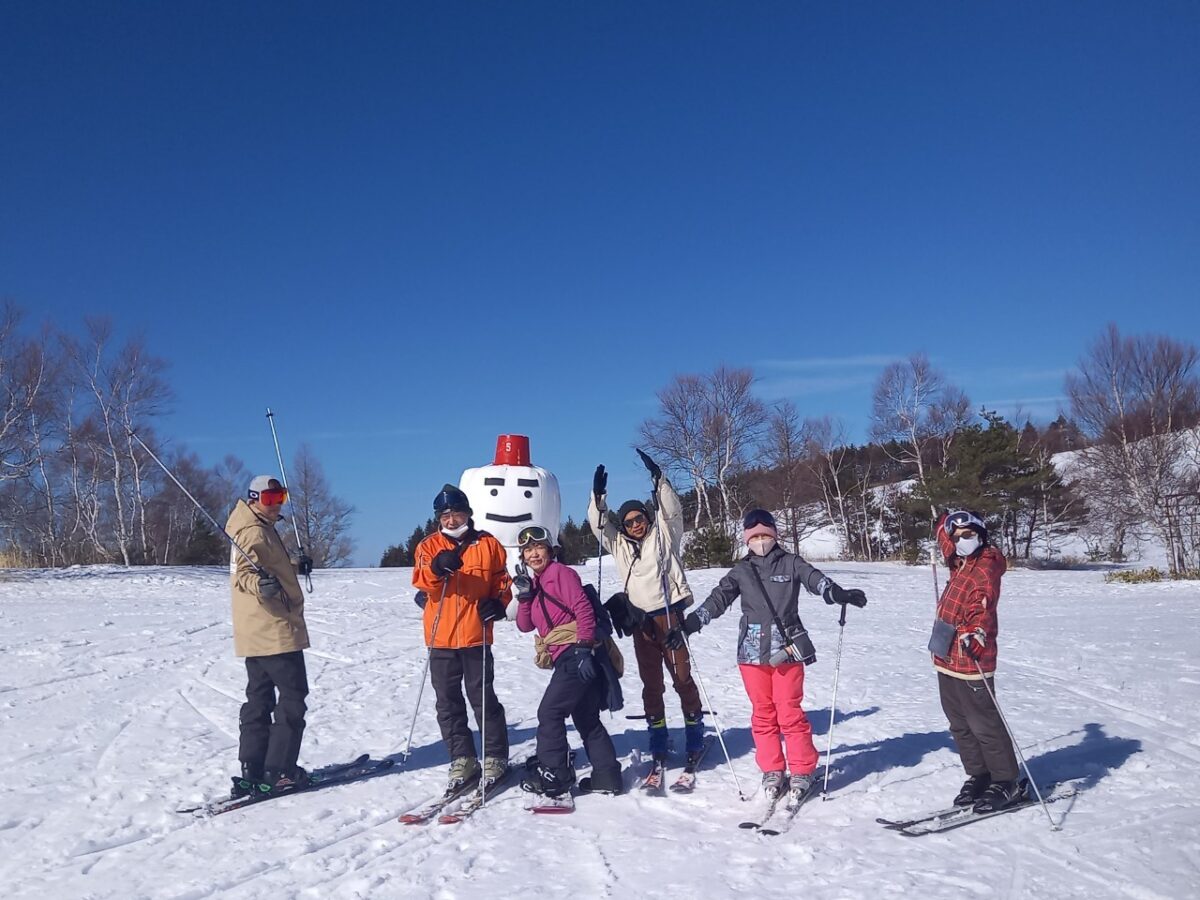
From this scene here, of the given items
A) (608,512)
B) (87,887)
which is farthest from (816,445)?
(87,887)

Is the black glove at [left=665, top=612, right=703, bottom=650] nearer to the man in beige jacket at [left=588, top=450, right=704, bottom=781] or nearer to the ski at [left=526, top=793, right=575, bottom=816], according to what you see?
the man in beige jacket at [left=588, top=450, right=704, bottom=781]

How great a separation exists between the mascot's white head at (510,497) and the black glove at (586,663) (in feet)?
21.5

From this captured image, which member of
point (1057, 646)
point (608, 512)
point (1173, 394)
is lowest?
point (1057, 646)

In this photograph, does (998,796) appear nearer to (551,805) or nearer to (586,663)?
(586,663)

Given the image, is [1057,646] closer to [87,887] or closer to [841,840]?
[841,840]

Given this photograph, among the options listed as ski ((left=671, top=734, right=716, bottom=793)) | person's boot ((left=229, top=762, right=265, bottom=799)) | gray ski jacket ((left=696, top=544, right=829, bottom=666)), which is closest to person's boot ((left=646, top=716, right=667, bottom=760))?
ski ((left=671, top=734, right=716, bottom=793))

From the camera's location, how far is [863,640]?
12180 millimetres

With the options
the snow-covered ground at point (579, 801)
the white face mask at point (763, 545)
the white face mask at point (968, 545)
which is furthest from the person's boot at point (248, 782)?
the white face mask at point (968, 545)

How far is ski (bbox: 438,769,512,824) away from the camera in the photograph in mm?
4992

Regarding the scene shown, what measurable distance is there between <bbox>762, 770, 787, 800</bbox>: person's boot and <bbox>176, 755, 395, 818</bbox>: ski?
109 inches

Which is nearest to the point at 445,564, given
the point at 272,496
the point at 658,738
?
the point at 272,496

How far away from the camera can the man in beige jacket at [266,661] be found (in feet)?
18.0

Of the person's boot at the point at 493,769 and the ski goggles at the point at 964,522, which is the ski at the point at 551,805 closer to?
the person's boot at the point at 493,769

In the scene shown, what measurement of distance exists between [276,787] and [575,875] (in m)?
2.38
